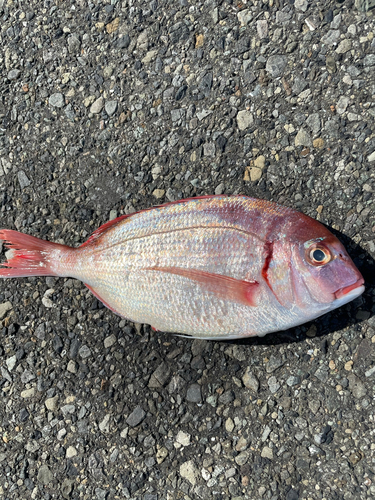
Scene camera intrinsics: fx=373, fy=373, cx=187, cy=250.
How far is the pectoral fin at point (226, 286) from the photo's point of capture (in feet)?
6.38

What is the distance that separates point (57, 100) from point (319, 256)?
7.05 feet

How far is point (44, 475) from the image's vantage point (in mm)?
2473

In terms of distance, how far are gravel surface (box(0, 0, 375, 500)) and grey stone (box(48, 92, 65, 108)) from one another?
0.02 metres

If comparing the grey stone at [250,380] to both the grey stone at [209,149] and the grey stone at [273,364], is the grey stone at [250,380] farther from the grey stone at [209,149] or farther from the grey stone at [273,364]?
the grey stone at [209,149]

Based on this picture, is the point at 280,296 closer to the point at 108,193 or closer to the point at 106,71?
the point at 108,193

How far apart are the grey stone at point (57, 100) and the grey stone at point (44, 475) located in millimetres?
2513

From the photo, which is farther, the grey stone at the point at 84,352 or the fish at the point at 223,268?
the grey stone at the point at 84,352

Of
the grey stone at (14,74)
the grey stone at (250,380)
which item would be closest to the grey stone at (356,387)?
the grey stone at (250,380)

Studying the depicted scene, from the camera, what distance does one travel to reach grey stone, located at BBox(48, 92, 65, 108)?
2.73 m

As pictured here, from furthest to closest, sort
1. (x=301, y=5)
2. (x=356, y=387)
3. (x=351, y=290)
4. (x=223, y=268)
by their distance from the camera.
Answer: (x=301, y=5)
(x=356, y=387)
(x=223, y=268)
(x=351, y=290)

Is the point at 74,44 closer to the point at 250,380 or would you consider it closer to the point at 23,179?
the point at 23,179

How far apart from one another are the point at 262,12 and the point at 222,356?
7.51ft

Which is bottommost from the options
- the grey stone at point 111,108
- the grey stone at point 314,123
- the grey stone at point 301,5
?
the grey stone at point 111,108

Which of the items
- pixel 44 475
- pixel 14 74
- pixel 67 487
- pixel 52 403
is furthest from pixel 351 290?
pixel 14 74
